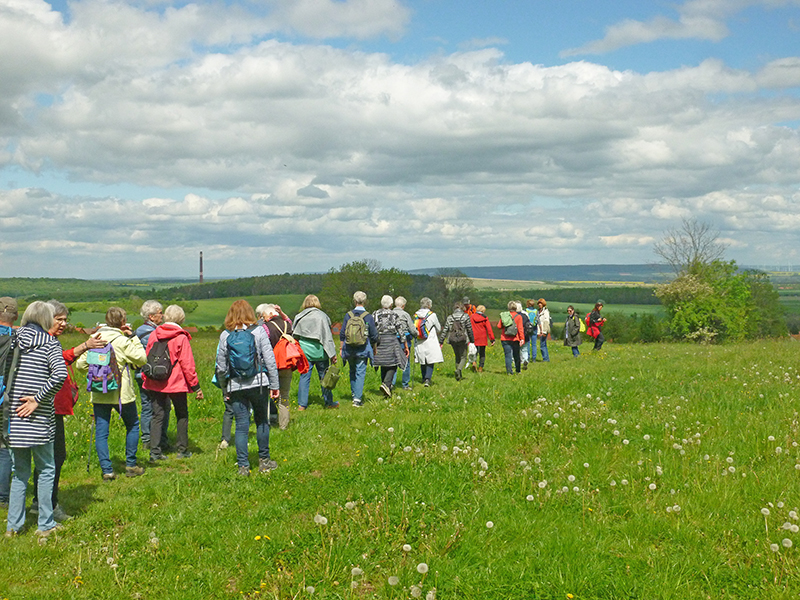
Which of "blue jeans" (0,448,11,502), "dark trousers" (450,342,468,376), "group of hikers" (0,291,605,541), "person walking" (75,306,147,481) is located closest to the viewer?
"group of hikers" (0,291,605,541)

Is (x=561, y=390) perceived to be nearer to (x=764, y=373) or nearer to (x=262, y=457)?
(x=764, y=373)

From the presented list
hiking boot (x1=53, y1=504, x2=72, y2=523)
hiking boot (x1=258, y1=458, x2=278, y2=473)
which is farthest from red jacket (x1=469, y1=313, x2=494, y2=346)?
hiking boot (x1=53, y1=504, x2=72, y2=523)

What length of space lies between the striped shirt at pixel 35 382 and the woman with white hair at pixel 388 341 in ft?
25.0

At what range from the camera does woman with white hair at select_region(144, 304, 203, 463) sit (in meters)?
9.35

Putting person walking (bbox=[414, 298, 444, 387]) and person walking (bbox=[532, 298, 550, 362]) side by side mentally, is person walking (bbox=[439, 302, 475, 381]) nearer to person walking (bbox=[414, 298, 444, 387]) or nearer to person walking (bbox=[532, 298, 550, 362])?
person walking (bbox=[414, 298, 444, 387])

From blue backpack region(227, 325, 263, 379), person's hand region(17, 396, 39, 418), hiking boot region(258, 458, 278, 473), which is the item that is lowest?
hiking boot region(258, 458, 278, 473)

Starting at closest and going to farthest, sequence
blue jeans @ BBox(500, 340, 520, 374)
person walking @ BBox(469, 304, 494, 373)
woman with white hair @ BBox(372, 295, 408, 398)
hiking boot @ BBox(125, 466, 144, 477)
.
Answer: hiking boot @ BBox(125, 466, 144, 477) → woman with white hair @ BBox(372, 295, 408, 398) → blue jeans @ BBox(500, 340, 520, 374) → person walking @ BBox(469, 304, 494, 373)

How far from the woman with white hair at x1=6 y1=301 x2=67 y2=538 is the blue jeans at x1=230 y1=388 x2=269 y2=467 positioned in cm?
229

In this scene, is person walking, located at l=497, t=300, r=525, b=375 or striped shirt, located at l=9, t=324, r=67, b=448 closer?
striped shirt, located at l=9, t=324, r=67, b=448

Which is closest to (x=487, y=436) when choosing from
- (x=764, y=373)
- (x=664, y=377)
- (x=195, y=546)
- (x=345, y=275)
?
(x=195, y=546)

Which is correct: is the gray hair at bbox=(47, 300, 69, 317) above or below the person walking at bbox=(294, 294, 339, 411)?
above

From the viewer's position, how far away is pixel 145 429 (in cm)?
1043

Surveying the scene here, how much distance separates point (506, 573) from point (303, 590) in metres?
1.69

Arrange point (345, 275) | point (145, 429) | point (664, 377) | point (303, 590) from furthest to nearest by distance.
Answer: point (345, 275) < point (664, 377) < point (145, 429) < point (303, 590)
